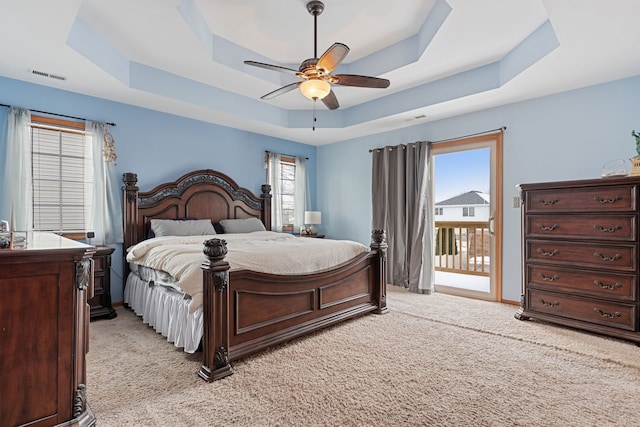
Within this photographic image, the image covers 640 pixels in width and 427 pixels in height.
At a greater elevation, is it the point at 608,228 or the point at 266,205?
the point at 266,205

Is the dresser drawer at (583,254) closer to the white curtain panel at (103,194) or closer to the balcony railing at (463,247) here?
the balcony railing at (463,247)

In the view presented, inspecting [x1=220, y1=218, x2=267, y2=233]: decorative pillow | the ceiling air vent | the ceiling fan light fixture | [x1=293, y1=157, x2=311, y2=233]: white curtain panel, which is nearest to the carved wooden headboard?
[x1=220, y1=218, x2=267, y2=233]: decorative pillow

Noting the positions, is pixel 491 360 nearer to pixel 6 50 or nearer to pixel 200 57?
pixel 200 57

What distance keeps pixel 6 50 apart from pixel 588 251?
5366mm

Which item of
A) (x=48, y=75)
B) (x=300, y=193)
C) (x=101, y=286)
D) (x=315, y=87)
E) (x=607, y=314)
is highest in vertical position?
(x=48, y=75)

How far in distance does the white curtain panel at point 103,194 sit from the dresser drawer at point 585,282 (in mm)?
4626

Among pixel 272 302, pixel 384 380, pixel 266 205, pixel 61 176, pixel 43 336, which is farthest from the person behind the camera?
pixel 266 205

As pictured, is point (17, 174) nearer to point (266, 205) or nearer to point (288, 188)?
point (266, 205)

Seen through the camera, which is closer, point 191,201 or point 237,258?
point 237,258

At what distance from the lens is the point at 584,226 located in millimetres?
3020

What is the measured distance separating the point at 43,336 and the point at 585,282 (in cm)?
399

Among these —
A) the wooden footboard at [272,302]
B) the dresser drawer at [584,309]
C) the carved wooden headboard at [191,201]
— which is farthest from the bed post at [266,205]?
the dresser drawer at [584,309]

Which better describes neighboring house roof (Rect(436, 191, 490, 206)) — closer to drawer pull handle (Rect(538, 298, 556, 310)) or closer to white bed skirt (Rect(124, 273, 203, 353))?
drawer pull handle (Rect(538, 298, 556, 310))

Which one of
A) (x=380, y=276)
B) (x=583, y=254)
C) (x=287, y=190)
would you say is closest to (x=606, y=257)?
(x=583, y=254)
